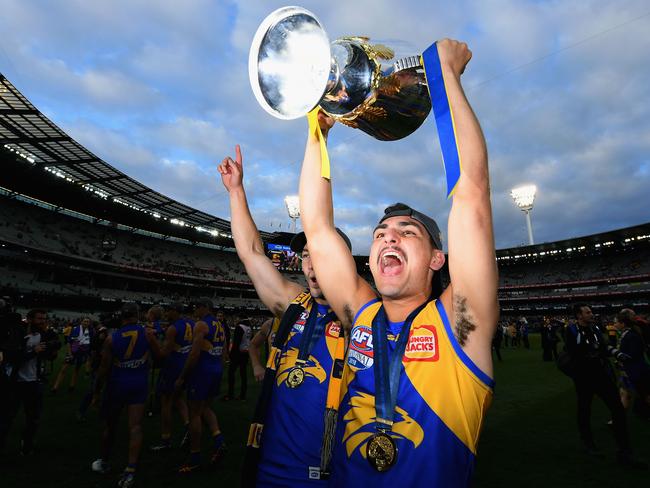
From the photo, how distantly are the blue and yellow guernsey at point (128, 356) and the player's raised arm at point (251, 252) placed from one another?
3.07 m

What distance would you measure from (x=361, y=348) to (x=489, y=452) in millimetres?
4620

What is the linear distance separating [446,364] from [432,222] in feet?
Result: 2.59

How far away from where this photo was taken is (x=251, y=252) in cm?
293

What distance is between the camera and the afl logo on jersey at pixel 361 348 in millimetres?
1661

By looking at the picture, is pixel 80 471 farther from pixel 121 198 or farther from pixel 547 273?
pixel 547 273

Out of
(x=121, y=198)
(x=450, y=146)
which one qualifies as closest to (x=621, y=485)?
(x=450, y=146)

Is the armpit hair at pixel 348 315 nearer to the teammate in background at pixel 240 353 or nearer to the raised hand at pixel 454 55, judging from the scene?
the raised hand at pixel 454 55

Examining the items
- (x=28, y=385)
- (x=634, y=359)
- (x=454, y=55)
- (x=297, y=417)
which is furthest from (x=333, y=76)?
(x=634, y=359)

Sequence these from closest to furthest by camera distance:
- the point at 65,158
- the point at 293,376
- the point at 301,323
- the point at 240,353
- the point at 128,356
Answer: the point at 293,376 < the point at 301,323 < the point at 128,356 < the point at 240,353 < the point at 65,158

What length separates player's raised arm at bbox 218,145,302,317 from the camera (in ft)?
9.53

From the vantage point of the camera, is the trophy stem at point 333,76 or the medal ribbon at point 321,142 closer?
the trophy stem at point 333,76

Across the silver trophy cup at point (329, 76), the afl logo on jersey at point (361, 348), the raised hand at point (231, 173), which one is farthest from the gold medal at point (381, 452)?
the raised hand at point (231, 173)

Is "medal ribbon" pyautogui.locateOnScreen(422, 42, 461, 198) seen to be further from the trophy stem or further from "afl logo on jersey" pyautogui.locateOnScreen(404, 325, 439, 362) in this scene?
"afl logo on jersey" pyautogui.locateOnScreen(404, 325, 439, 362)

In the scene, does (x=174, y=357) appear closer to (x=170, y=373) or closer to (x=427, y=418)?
(x=170, y=373)
